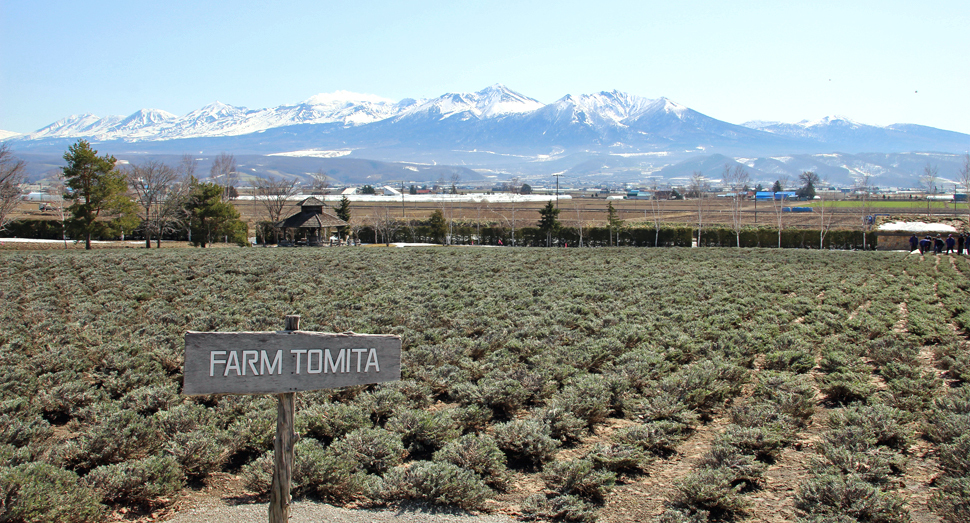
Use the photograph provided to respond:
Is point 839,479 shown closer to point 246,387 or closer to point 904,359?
point 246,387

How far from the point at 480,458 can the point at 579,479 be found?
113 centimetres

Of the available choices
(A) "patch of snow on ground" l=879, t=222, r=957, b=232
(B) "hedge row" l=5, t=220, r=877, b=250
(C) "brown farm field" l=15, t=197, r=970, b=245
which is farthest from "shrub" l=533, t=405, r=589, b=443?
(A) "patch of snow on ground" l=879, t=222, r=957, b=232

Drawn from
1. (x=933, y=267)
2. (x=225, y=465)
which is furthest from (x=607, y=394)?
(x=933, y=267)

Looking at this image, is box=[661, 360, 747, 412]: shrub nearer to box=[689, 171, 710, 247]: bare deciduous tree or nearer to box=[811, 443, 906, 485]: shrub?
box=[811, 443, 906, 485]: shrub

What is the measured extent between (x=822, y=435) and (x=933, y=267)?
28.2 metres

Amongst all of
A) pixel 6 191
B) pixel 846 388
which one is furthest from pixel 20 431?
pixel 6 191

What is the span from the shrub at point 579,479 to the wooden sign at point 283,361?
2773 millimetres

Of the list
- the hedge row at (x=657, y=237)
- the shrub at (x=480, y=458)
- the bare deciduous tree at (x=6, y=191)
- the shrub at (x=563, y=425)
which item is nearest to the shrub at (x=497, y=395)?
the shrub at (x=563, y=425)

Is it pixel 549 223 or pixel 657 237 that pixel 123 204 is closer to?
pixel 549 223

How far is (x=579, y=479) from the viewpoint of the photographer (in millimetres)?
5992

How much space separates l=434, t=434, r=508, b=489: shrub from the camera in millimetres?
6246

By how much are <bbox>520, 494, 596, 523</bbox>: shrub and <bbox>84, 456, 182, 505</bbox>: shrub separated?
3606 millimetres

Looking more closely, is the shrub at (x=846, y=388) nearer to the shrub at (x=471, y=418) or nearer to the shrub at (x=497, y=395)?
the shrub at (x=497, y=395)

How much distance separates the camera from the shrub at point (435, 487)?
5629mm
